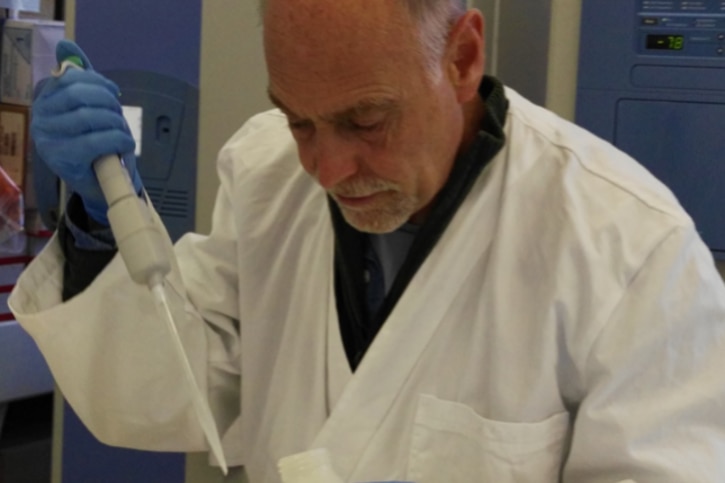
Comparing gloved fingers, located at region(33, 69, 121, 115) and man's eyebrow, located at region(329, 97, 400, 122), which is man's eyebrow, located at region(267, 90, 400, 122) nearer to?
man's eyebrow, located at region(329, 97, 400, 122)

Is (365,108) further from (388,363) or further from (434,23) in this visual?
(388,363)

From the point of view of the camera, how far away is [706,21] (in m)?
1.18

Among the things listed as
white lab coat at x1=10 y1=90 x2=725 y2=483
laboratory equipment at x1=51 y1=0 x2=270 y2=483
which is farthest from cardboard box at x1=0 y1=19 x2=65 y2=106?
white lab coat at x1=10 y1=90 x2=725 y2=483

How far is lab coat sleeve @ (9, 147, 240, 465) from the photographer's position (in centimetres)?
103

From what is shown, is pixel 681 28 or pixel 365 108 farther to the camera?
pixel 681 28

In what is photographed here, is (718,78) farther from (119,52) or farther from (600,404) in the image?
(119,52)

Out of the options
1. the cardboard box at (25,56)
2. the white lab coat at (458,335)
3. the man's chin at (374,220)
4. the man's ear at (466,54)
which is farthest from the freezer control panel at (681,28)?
the cardboard box at (25,56)

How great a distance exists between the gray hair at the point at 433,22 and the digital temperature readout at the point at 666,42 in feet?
1.37

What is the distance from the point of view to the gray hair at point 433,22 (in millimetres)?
843

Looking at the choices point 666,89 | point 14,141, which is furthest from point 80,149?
point 14,141

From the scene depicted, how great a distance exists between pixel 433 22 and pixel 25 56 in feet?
4.60

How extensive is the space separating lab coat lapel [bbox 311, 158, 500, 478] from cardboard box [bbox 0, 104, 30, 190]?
131 cm

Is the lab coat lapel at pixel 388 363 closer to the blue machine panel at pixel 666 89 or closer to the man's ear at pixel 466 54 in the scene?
the man's ear at pixel 466 54

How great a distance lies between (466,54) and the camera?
911 mm
